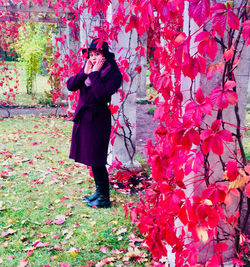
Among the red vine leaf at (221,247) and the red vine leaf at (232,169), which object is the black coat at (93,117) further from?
the red vine leaf at (232,169)

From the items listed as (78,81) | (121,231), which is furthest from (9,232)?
(78,81)

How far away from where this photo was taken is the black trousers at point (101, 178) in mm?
3525

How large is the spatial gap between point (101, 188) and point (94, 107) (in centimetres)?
103

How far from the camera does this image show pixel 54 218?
11.3 ft

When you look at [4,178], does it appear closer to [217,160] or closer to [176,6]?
[217,160]

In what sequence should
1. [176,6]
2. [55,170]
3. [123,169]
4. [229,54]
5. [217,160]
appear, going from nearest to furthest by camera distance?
[176,6], [229,54], [217,160], [123,169], [55,170]

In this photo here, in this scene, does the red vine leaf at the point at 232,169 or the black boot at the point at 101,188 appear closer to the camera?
the red vine leaf at the point at 232,169

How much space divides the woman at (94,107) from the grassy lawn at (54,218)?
0.72 metres

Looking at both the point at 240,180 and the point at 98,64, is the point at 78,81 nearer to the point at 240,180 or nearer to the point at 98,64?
the point at 98,64

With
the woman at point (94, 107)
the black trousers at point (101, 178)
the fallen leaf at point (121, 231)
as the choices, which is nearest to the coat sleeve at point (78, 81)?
the woman at point (94, 107)

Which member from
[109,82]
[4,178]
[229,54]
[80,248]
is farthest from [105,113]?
[4,178]

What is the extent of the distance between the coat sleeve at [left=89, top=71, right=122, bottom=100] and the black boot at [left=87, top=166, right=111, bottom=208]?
0.90 meters

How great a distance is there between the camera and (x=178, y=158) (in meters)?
1.77

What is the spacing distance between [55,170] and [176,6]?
4037 millimetres
